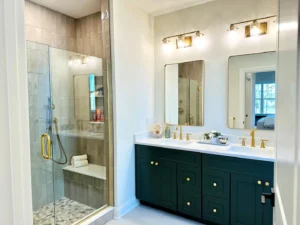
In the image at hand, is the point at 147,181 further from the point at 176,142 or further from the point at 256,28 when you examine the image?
the point at 256,28

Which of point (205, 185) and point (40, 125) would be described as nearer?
point (205, 185)

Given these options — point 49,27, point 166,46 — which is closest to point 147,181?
point 166,46

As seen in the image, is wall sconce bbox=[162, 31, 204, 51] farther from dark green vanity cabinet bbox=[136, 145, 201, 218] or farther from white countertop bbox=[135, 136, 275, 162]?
dark green vanity cabinet bbox=[136, 145, 201, 218]

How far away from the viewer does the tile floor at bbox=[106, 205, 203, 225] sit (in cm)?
260

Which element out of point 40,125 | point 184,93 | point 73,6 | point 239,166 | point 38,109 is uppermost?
point 73,6

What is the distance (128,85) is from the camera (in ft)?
9.50

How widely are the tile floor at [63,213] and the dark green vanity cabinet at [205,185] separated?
2.64ft

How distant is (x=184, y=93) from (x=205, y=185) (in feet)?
4.51

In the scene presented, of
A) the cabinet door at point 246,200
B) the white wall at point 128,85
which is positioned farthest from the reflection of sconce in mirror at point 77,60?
the cabinet door at point 246,200

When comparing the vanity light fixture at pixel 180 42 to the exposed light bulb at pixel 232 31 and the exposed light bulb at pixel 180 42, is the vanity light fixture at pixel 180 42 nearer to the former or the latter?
the exposed light bulb at pixel 180 42

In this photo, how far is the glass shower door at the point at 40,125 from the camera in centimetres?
260

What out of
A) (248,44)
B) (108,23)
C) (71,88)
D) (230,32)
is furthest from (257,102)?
(71,88)

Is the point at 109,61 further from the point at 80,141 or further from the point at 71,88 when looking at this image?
the point at 80,141

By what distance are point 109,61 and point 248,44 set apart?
1.81m
